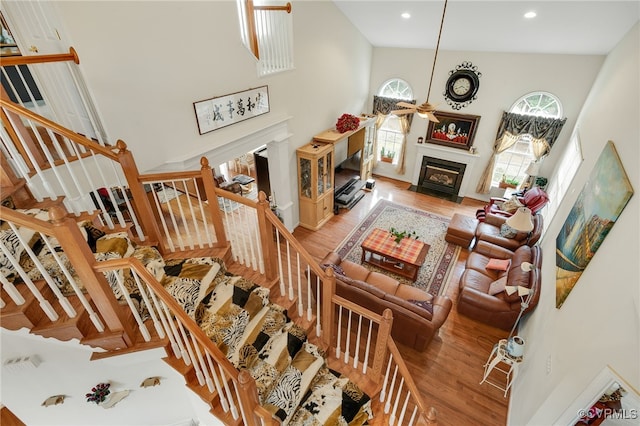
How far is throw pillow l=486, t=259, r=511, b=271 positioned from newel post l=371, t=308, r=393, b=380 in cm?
320

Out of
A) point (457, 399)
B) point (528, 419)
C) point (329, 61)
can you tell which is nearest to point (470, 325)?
point (457, 399)

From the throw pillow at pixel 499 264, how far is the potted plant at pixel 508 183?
3132mm

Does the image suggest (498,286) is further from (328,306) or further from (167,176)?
(167,176)

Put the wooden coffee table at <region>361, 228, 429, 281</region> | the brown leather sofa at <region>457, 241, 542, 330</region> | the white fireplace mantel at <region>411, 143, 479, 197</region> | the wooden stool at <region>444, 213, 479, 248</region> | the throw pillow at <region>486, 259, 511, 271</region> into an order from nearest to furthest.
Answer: the brown leather sofa at <region>457, 241, 542, 330</region> → the throw pillow at <region>486, 259, 511, 271</region> → the wooden coffee table at <region>361, 228, 429, 281</region> → the wooden stool at <region>444, 213, 479, 248</region> → the white fireplace mantel at <region>411, 143, 479, 197</region>

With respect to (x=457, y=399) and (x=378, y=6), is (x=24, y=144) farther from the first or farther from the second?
(x=378, y=6)

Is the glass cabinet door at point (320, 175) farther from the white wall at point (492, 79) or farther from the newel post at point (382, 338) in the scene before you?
the newel post at point (382, 338)

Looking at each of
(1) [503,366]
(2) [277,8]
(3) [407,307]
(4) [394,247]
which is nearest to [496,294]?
(1) [503,366]

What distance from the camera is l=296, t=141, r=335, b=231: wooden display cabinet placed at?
230 inches

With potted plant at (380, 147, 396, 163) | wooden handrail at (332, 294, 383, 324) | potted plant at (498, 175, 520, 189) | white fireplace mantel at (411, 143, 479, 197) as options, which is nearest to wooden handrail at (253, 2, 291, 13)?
wooden handrail at (332, 294, 383, 324)

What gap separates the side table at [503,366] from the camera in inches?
138

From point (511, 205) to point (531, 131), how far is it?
5.77ft

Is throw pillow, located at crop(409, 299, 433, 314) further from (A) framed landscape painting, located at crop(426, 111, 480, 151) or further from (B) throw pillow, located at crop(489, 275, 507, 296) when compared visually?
(A) framed landscape painting, located at crop(426, 111, 480, 151)

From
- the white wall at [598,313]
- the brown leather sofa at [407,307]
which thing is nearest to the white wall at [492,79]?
the white wall at [598,313]

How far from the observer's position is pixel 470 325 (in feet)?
14.8
